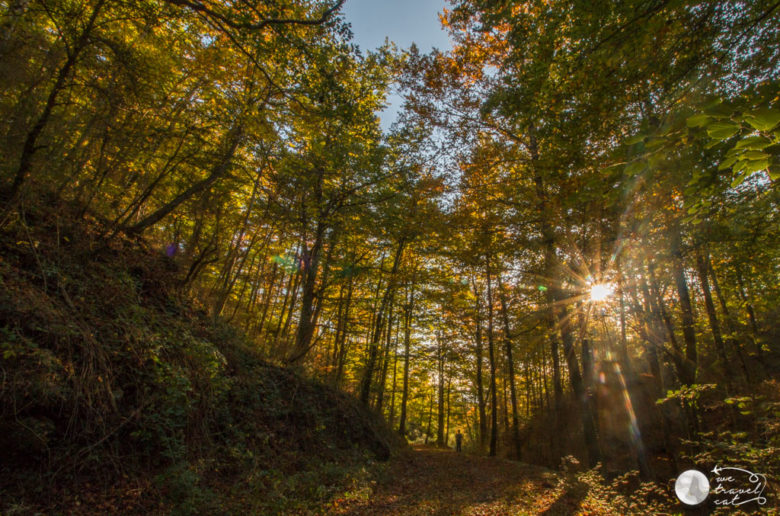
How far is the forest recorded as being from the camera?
3.26 m

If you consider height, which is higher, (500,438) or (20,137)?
(20,137)

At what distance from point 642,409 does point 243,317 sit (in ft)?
54.0

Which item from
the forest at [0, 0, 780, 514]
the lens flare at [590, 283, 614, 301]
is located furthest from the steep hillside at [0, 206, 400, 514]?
the lens flare at [590, 283, 614, 301]

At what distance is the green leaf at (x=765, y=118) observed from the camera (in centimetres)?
141

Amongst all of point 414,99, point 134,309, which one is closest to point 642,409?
point 414,99

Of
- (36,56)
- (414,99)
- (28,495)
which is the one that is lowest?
(28,495)

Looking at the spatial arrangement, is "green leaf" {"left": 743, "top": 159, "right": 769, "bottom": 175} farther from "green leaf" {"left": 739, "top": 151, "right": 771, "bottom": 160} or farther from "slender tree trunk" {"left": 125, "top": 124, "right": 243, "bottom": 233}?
"slender tree trunk" {"left": 125, "top": 124, "right": 243, "bottom": 233}

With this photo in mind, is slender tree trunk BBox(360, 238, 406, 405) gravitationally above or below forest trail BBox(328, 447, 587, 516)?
above

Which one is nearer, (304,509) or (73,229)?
(304,509)

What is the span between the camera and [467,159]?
25.4 ft

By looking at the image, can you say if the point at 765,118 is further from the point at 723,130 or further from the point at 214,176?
the point at 214,176

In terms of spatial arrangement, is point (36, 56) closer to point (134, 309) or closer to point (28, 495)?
point (134, 309)

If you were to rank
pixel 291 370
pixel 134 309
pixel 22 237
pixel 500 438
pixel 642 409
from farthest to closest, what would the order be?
pixel 500 438 → pixel 642 409 → pixel 291 370 → pixel 134 309 → pixel 22 237
